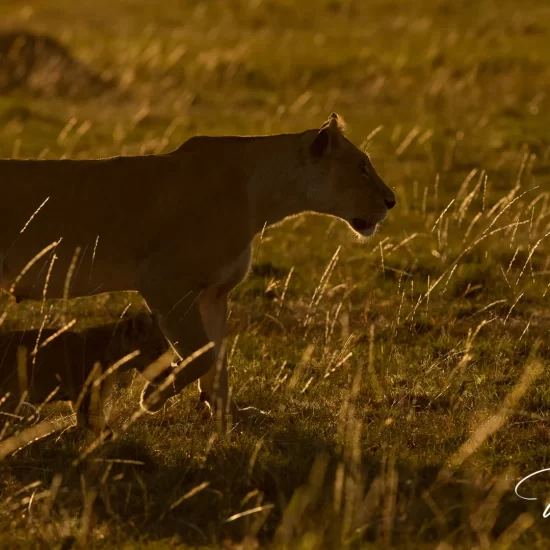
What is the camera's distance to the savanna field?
595cm

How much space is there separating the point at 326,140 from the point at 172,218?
3.42ft

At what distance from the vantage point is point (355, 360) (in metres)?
8.47

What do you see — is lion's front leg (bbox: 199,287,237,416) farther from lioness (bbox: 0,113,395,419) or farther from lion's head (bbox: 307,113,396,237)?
lion's head (bbox: 307,113,396,237)

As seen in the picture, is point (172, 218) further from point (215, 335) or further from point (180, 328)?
point (215, 335)

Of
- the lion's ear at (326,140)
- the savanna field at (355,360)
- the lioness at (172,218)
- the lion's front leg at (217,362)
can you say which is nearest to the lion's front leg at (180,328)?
the lioness at (172,218)

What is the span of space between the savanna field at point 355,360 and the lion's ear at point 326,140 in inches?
28.6

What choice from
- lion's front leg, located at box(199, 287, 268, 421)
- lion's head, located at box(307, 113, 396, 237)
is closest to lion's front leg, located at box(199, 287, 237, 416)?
lion's front leg, located at box(199, 287, 268, 421)

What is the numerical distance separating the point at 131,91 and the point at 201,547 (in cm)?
1613

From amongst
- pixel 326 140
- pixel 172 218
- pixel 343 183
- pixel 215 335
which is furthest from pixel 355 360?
pixel 172 218

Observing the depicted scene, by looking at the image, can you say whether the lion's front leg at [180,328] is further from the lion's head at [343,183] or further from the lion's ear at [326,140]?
the lion's ear at [326,140]

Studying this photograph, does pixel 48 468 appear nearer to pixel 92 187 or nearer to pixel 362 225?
pixel 92 187

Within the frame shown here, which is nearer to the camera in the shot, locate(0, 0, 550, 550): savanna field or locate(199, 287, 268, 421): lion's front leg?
locate(0, 0, 550, 550): savanna field

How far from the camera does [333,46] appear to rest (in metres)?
24.2

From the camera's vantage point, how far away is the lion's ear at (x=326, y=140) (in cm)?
791
